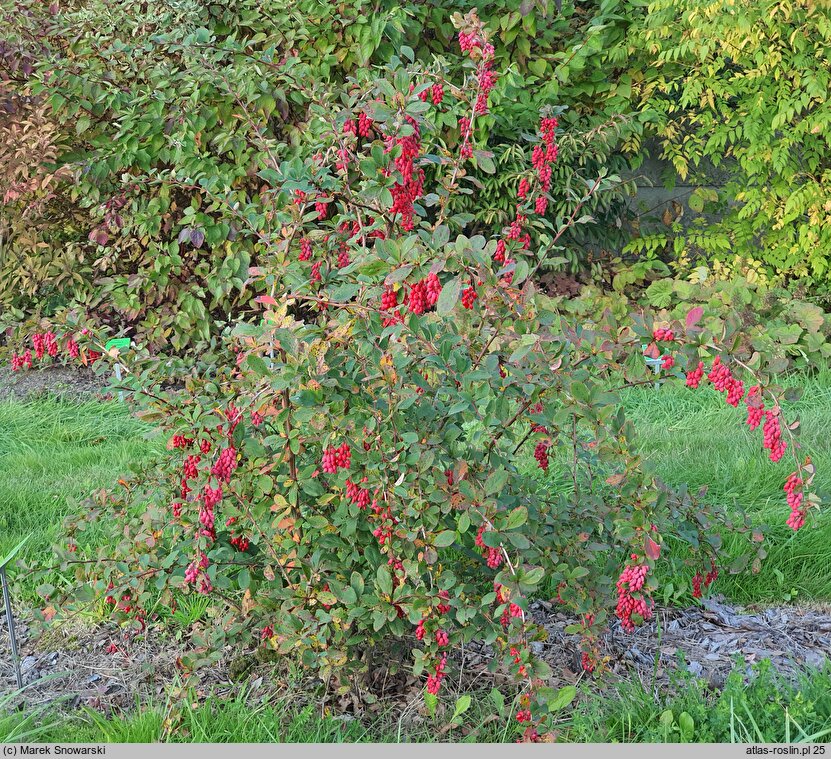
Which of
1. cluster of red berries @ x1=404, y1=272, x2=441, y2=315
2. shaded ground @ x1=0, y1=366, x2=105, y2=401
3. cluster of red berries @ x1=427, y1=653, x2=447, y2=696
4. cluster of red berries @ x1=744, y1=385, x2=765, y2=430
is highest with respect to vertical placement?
cluster of red berries @ x1=404, y1=272, x2=441, y2=315

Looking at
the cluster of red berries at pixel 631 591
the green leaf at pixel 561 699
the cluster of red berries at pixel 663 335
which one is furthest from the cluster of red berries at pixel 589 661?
the cluster of red berries at pixel 663 335

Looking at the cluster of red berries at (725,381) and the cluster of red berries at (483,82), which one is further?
the cluster of red berries at (483,82)

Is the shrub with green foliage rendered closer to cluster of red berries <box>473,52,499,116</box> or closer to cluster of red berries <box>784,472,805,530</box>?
cluster of red berries <box>473,52,499,116</box>

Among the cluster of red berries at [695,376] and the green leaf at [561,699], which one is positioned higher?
the cluster of red berries at [695,376]

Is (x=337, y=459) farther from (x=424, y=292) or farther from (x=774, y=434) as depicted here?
(x=774, y=434)

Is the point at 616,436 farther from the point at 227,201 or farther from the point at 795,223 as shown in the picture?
the point at 795,223

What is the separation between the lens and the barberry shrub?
1904 millimetres

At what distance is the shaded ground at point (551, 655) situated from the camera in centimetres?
238

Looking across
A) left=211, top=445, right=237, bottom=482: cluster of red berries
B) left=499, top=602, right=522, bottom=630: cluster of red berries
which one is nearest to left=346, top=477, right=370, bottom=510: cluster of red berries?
left=211, top=445, right=237, bottom=482: cluster of red berries

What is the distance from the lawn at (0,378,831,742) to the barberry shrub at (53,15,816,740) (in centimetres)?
15

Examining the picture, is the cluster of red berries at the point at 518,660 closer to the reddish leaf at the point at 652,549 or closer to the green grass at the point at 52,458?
the reddish leaf at the point at 652,549

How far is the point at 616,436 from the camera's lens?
2.04 m

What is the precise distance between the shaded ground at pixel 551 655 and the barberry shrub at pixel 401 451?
0.18m

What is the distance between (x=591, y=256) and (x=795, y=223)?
1221 millimetres
